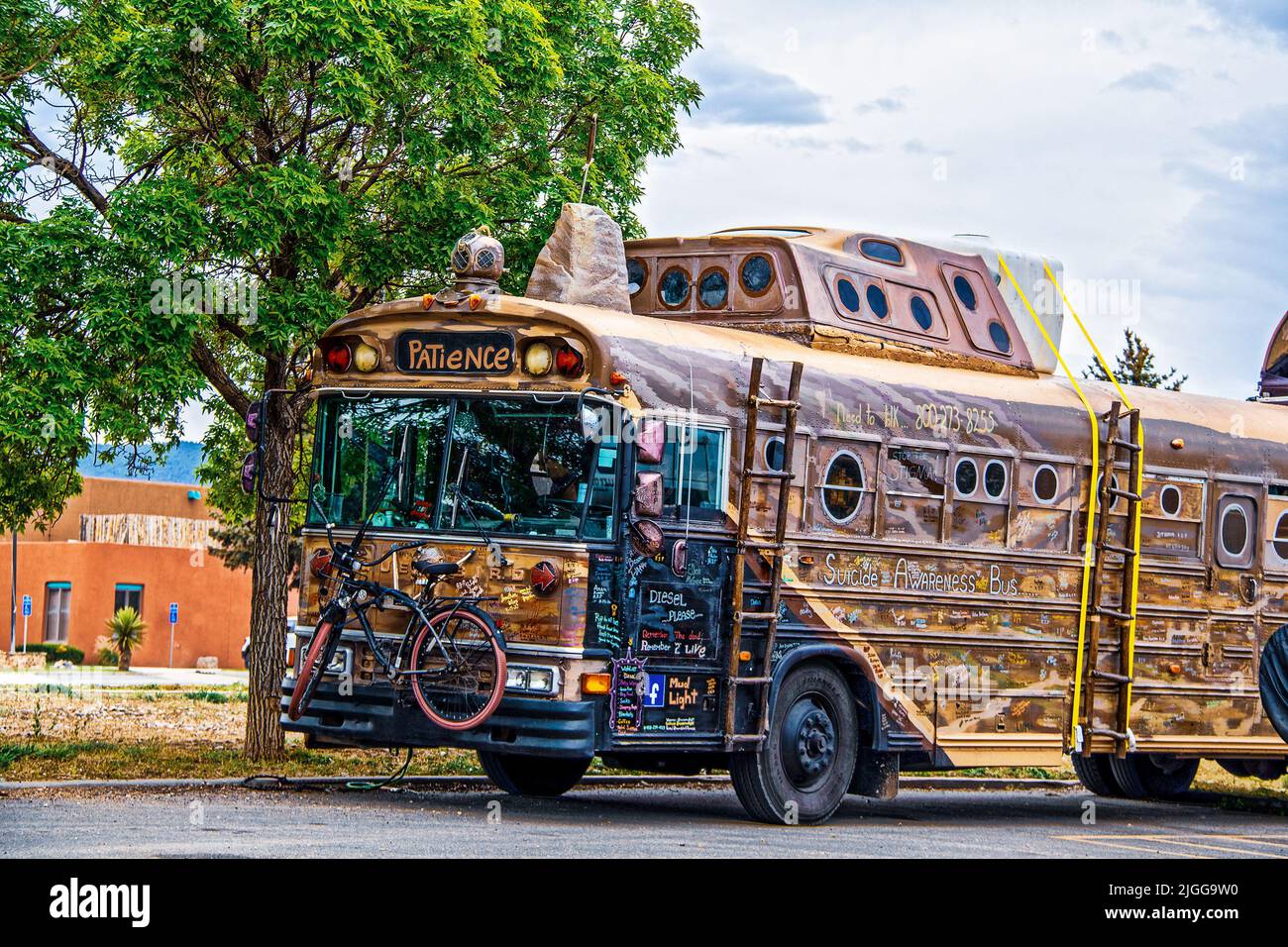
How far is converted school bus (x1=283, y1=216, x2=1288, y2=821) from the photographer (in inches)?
501

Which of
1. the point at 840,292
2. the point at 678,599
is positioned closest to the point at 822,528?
the point at 678,599

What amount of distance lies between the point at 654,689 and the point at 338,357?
3.39m

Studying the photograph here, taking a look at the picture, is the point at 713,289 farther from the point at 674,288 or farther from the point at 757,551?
the point at 757,551

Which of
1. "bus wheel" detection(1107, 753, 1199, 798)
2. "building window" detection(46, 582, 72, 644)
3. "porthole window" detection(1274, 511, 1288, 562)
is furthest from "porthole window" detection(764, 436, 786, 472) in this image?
"building window" detection(46, 582, 72, 644)

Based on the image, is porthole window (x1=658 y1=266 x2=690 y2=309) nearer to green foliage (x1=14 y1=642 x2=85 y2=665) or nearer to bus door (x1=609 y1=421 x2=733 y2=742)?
bus door (x1=609 y1=421 x2=733 y2=742)

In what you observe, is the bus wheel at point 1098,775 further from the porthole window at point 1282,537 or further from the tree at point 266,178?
the tree at point 266,178

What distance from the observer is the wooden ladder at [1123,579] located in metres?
15.6
